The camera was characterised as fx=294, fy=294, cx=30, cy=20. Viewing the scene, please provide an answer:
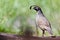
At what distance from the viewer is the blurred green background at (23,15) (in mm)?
2141

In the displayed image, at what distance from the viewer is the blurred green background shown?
7.02 feet

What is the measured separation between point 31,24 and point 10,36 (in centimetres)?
18

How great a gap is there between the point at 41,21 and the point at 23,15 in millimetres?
140

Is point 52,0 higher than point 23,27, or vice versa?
point 52,0

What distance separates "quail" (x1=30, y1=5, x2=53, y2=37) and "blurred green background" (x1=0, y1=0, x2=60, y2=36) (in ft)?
0.07

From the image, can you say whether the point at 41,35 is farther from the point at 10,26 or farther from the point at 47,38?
the point at 10,26

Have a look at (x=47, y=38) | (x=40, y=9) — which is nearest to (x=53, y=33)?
(x=47, y=38)

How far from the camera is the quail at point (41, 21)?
2.13m

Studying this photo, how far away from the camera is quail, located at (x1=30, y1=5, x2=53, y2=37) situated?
213 cm

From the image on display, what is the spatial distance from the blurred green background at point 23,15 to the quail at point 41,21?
0.02 m

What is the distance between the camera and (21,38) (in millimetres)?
2148

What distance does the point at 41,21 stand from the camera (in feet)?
7.02

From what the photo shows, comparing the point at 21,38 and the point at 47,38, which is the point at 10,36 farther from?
the point at 47,38

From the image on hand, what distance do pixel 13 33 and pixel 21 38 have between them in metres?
0.07
